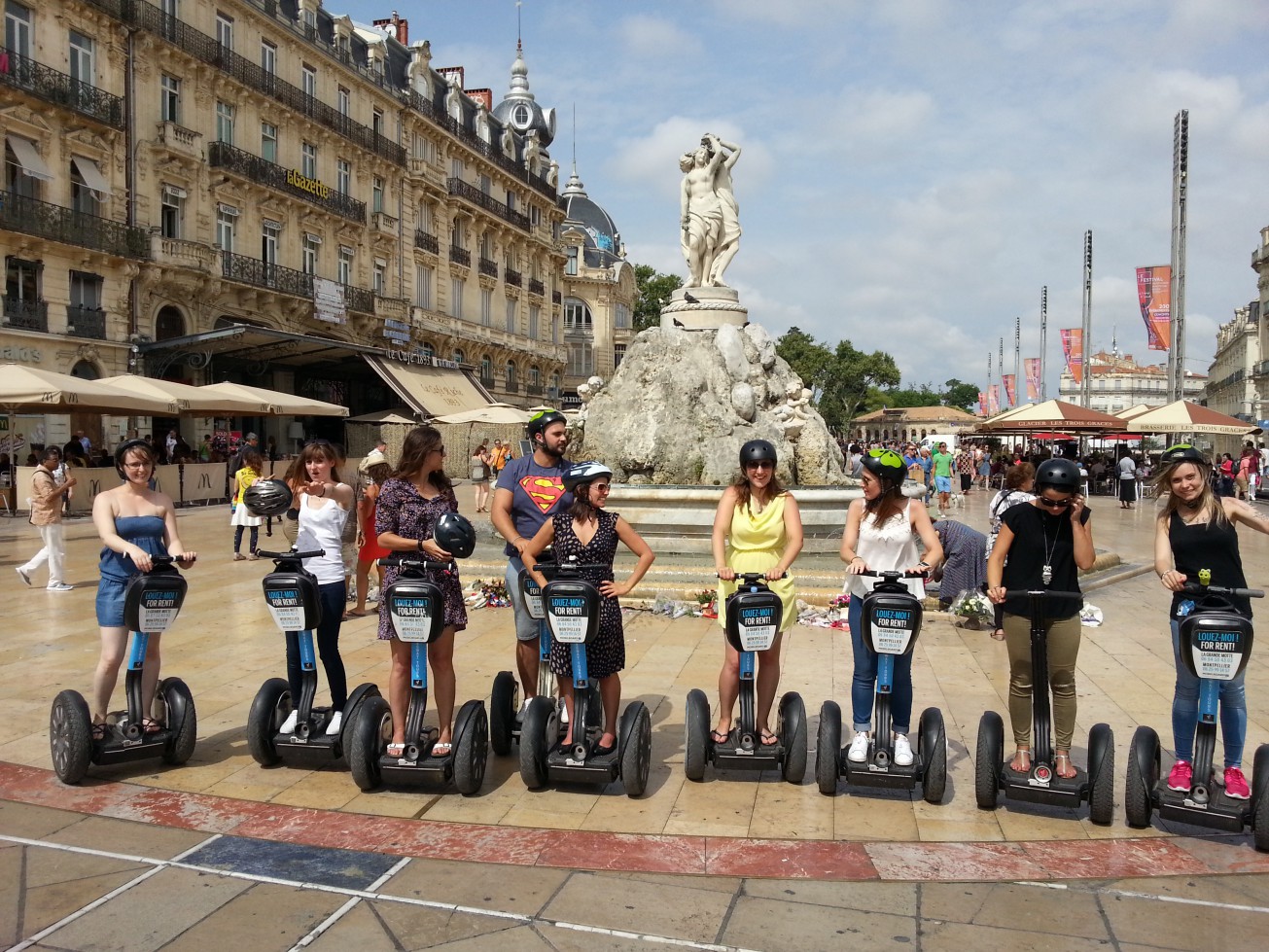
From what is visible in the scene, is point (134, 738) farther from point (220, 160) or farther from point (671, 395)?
point (220, 160)

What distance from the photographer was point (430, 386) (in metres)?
32.8

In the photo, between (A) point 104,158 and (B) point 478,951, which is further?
(A) point 104,158

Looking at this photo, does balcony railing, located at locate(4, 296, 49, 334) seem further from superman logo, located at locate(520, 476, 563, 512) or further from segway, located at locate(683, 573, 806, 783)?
segway, located at locate(683, 573, 806, 783)

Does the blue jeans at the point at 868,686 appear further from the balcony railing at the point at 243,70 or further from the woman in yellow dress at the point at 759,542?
the balcony railing at the point at 243,70

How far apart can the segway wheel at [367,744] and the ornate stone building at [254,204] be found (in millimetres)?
21137

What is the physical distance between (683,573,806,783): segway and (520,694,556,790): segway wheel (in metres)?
0.68

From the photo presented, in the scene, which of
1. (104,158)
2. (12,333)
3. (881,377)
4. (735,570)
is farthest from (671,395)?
(881,377)

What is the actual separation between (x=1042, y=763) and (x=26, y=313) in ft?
78.5

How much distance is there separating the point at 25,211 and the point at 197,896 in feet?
75.6

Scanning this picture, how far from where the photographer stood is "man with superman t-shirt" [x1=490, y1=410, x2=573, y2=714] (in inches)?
203

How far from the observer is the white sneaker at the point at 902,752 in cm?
445

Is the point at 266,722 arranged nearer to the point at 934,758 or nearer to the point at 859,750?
the point at 859,750

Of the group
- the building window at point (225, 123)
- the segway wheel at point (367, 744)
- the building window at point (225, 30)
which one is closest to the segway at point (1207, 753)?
the segway wheel at point (367, 744)

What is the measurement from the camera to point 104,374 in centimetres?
2370
